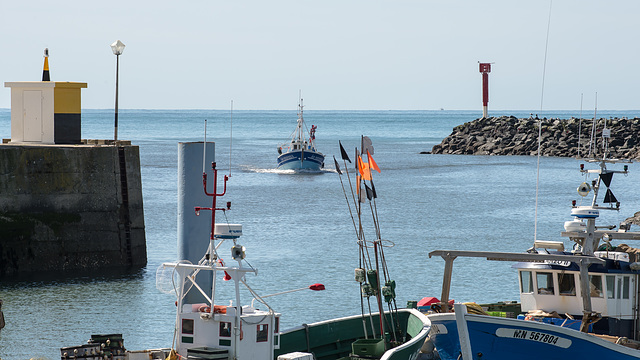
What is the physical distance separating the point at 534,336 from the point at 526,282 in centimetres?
207

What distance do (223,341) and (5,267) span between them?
13.2m

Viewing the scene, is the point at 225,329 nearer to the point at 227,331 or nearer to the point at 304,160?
the point at 227,331

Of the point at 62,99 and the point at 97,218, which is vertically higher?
the point at 62,99

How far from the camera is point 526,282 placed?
15602 millimetres

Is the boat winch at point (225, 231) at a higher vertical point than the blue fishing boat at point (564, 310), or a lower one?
higher

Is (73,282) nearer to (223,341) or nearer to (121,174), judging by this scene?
(121,174)

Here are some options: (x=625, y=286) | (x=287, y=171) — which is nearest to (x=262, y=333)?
(x=625, y=286)

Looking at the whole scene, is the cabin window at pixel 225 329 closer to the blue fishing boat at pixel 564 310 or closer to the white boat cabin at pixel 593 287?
the blue fishing boat at pixel 564 310

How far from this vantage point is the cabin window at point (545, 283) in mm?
15367

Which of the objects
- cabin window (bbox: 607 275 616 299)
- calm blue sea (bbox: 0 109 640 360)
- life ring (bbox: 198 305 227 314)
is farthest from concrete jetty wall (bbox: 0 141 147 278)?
cabin window (bbox: 607 275 616 299)

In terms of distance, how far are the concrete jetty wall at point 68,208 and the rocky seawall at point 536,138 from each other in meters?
60.6

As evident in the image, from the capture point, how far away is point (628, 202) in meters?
49.7

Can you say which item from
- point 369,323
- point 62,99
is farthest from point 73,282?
point 369,323

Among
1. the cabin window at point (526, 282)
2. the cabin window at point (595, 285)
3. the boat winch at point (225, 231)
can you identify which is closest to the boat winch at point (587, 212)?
the cabin window at point (595, 285)
